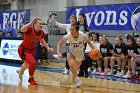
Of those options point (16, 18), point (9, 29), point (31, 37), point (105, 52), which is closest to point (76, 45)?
point (31, 37)

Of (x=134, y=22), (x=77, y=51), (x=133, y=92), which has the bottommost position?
(x=133, y=92)

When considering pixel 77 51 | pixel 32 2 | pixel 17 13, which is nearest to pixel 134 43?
pixel 77 51

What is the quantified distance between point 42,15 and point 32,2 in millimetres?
1704

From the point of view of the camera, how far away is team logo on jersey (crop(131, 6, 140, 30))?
1271 cm

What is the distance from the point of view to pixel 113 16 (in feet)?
45.1

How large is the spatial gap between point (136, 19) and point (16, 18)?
31.2ft

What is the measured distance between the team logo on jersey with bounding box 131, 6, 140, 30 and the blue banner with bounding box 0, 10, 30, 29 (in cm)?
823

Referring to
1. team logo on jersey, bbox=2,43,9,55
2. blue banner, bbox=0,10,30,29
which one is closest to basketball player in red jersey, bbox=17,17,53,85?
team logo on jersey, bbox=2,43,9,55

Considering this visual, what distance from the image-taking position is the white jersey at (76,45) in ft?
26.2

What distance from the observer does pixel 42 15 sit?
883 inches

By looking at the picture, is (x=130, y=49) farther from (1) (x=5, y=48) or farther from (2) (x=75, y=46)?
(1) (x=5, y=48)

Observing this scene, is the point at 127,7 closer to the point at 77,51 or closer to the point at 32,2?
the point at 77,51

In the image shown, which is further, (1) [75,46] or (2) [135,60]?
(2) [135,60]

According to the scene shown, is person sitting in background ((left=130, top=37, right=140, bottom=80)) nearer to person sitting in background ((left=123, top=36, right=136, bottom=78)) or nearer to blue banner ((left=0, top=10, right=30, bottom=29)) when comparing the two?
person sitting in background ((left=123, top=36, right=136, bottom=78))
